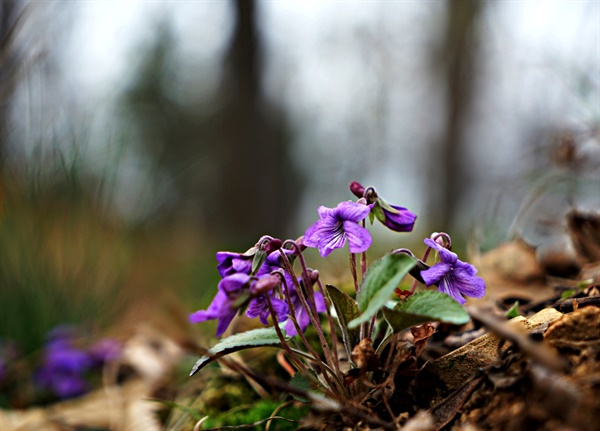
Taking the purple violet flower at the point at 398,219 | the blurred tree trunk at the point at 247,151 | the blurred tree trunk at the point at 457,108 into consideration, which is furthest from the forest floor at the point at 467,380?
the blurred tree trunk at the point at 457,108

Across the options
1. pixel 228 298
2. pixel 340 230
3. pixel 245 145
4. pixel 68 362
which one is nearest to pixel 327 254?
pixel 340 230

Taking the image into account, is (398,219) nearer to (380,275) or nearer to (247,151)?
(380,275)

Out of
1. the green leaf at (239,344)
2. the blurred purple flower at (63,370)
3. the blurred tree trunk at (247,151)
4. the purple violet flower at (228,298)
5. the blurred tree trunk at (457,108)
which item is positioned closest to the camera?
the purple violet flower at (228,298)

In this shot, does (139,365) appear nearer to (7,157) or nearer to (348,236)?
(7,157)

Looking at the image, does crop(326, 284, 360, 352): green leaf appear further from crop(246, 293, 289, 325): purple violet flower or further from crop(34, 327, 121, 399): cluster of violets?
crop(34, 327, 121, 399): cluster of violets

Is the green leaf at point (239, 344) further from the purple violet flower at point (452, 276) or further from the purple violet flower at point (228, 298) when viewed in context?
the purple violet flower at point (452, 276)

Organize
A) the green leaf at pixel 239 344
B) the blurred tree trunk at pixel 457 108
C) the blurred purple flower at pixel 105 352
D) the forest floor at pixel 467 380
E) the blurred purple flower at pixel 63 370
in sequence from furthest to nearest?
the blurred tree trunk at pixel 457 108 → the blurred purple flower at pixel 105 352 → the blurred purple flower at pixel 63 370 → the green leaf at pixel 239 344 → the forest floor at pixel 467 380
